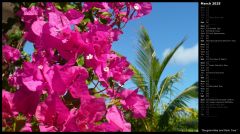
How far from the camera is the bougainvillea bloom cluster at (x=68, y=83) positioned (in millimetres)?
711

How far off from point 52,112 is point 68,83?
0.22 ft

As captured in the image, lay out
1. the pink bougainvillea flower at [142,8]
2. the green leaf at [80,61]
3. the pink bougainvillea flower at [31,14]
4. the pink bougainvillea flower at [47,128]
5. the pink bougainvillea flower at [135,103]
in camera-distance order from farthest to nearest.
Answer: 1. the pink bougainvillea flower at [142,8]
2. the pink bougainvillea flower at [31,14]
3. the pink bougainvillea flower at [135,103]
4. the green leaf at [80,61]
5. the pink bougainvillea flower at [47,128]

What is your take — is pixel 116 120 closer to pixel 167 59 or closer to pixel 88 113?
pixel 88 113

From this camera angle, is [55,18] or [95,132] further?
[55,18]

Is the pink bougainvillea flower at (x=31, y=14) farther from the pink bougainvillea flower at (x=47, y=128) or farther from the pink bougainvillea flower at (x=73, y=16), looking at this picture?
the pink bougainvillea flower at (x=47, y=128)

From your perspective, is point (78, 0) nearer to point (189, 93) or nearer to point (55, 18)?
point (55, 18)

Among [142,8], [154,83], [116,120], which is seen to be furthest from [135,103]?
[154,83]

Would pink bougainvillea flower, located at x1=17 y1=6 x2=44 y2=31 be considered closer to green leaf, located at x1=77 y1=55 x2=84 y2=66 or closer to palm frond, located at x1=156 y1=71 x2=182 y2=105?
green leaf, located at x1=77 y1=55 x2=84 y2=66

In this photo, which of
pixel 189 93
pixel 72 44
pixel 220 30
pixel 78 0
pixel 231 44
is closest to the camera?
pixel 72 44

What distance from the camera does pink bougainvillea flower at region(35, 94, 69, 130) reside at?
2.30 feet

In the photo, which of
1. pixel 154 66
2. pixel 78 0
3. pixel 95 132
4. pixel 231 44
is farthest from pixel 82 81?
pixel 154 66

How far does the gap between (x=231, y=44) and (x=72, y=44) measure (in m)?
1.66

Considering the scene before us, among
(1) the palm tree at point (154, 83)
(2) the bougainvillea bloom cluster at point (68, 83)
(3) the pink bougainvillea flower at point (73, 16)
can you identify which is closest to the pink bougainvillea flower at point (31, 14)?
(2) the bougainvillea bloom cluster at point (68, 83)

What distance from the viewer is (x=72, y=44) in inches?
33.2
